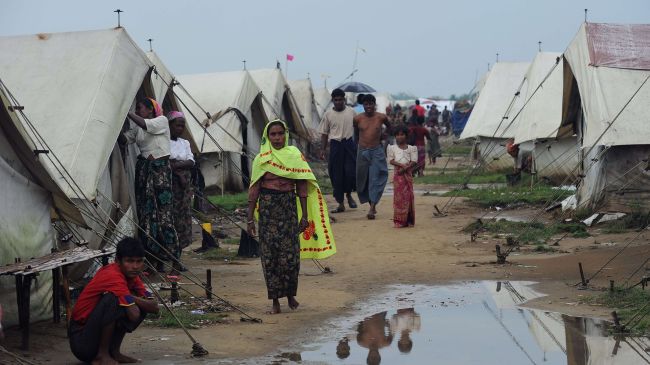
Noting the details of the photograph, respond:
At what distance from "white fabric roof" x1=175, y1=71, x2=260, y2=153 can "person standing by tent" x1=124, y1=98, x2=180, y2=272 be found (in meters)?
8.18

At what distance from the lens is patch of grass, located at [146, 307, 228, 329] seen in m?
7.48

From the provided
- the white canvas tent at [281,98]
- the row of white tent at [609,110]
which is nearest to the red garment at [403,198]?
the row of white tent at [609,110]

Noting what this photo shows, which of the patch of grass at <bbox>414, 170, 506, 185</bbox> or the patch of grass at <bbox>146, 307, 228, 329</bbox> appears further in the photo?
the patch of grass at <bbox>414, 170, 506, 185</bbox>

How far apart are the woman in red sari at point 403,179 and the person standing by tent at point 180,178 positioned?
3.78 metres

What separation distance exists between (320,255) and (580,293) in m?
2.05

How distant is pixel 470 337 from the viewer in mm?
7098

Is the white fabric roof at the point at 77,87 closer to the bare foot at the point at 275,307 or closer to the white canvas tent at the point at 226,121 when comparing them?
the bare foot at the point at 275,307

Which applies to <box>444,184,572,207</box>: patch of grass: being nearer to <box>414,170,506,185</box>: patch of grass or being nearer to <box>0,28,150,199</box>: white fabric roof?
<box>414,170,506,185</box>: patch of grass

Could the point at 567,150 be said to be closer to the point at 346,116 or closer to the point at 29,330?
the point at 346,116

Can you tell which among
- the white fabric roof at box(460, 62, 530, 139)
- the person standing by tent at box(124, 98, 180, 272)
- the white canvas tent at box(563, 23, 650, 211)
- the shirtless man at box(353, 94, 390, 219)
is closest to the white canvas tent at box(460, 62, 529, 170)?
the white fabric roof at box(460, 62, 530, 139)

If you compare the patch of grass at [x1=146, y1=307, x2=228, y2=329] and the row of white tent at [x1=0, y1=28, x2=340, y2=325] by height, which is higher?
the row of white tent at [x1=0, y1=28, x2=340, y2=325]

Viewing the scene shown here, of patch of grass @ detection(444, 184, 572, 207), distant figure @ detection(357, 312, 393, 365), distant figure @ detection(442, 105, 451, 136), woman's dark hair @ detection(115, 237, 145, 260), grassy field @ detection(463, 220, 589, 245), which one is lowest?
distant figure @ detection(357, 312, 393, 365)

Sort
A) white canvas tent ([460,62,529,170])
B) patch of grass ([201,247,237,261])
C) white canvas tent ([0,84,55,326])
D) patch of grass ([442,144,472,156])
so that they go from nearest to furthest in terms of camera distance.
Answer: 1. white canvas tent ([0,84,55,326])
2. patch of grass ([201,247,237,261])
3. white canvas tent ([460,62,529,170])
4. patch of grass ([442,144,472,156])

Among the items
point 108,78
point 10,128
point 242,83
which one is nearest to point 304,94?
point 242,83
